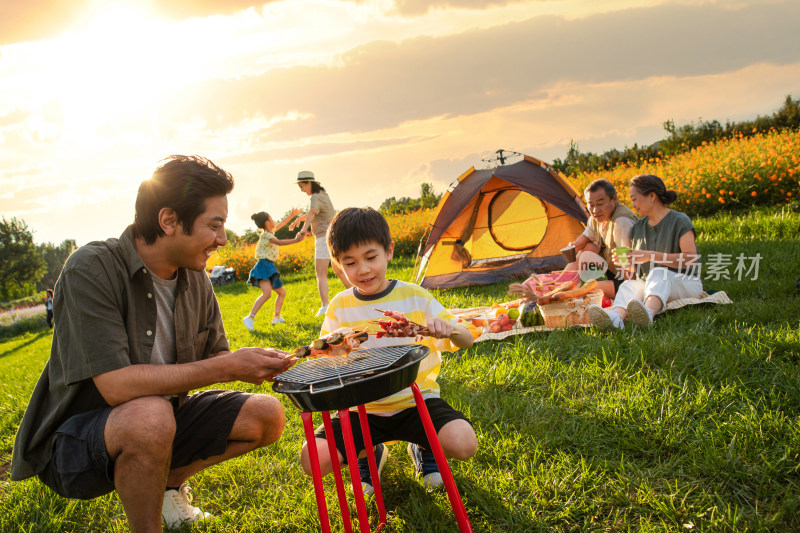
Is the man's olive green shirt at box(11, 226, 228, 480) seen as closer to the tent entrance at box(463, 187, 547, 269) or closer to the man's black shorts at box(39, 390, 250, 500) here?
the man's black shorts at box(39, 390, 250, 500)

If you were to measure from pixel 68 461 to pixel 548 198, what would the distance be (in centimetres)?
662

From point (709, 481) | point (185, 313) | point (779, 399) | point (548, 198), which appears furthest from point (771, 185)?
point (185, 313)

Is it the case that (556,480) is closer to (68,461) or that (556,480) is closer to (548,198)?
(68,461)

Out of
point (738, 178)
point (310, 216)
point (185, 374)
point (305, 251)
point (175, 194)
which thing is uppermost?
point (175, 194)

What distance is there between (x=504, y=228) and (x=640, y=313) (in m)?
4.15

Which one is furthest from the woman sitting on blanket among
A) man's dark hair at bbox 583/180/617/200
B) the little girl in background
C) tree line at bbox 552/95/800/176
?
tree line at bbox 552/95/800/176

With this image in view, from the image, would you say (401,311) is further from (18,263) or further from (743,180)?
(18,263)

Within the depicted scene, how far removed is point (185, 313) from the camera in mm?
2510

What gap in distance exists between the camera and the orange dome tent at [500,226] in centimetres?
755

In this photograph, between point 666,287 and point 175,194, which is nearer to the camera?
point 175,194

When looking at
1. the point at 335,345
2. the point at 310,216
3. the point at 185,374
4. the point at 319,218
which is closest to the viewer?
the point at 185,374

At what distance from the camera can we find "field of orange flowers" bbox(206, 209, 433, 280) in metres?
14.1

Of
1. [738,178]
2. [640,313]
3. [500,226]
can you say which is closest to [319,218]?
[500,226]

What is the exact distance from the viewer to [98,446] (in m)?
1.99
